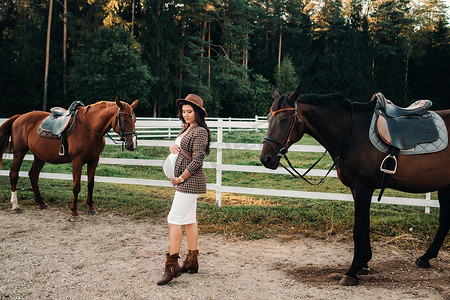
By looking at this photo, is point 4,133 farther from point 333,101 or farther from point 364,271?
point 364,271

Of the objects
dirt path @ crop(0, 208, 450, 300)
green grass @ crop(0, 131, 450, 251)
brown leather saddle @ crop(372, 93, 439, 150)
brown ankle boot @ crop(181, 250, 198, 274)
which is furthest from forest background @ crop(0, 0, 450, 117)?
brown leather saddle @ crop(372, 93, 439, 150)

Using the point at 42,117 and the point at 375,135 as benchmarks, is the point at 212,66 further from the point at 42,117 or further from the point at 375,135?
the point at 375,135

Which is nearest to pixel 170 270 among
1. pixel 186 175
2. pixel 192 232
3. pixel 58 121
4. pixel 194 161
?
pixel 192 232

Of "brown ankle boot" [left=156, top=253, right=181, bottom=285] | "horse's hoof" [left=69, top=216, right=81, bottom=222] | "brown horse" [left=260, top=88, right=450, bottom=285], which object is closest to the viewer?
"brown ankle boot" [left=156, top=253, right=181, bottom=285]

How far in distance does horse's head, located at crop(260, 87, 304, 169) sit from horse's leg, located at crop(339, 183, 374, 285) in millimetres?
848

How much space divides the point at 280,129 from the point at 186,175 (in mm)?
1044

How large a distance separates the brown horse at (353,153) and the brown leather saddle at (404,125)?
0.46 feet

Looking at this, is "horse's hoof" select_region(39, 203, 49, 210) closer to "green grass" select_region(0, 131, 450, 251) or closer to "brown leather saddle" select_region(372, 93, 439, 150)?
"green grass" select_region(0, 131, 450, 251)

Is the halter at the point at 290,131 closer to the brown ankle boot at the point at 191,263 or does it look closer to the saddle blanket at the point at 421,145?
the saddle blanket at the point at 421,145

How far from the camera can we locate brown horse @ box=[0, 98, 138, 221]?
5.60 m

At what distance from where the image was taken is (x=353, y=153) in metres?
3.50

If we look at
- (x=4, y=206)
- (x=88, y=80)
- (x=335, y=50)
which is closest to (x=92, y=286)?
(x=4, y=206)

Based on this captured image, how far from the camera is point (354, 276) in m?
3.42

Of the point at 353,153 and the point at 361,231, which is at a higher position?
the point at 353,153
